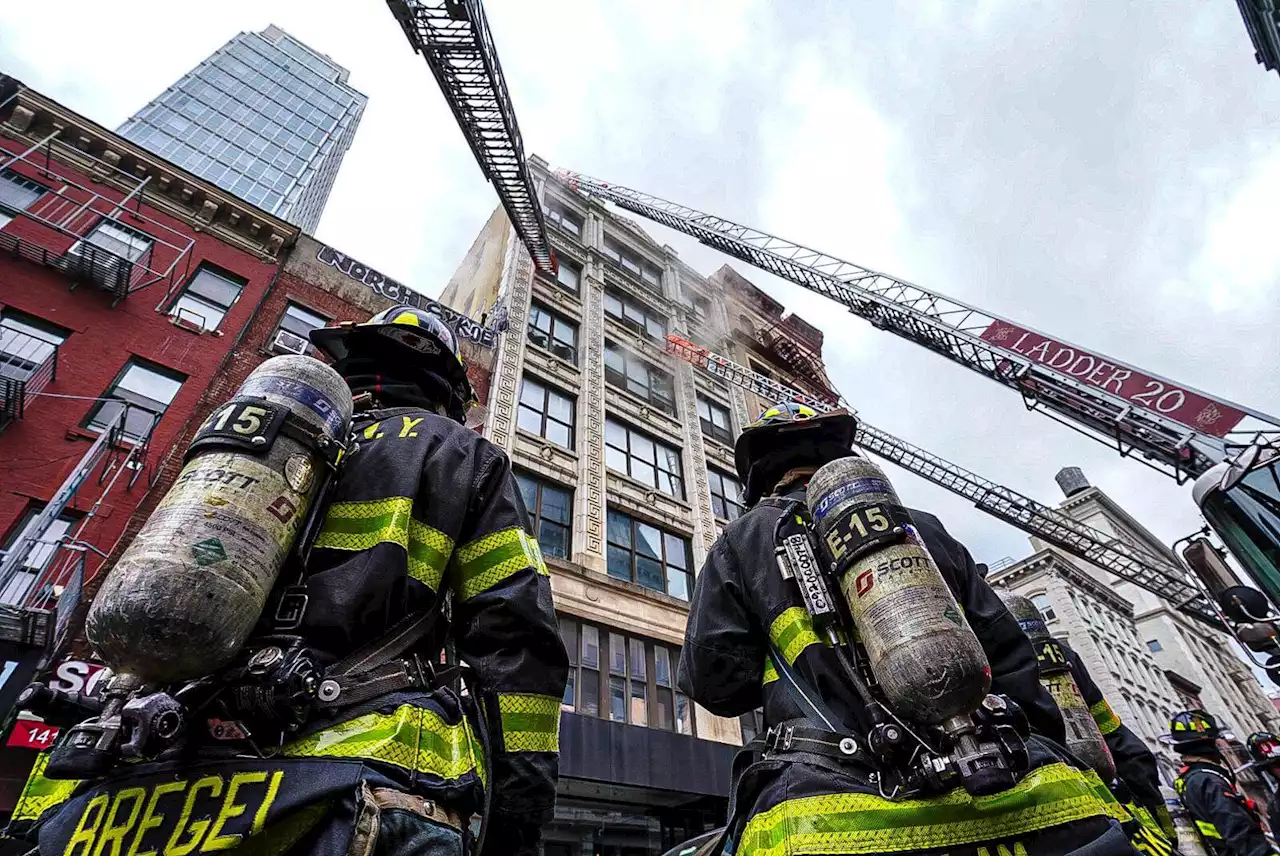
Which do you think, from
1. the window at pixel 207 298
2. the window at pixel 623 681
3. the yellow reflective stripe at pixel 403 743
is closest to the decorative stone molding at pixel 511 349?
the window at pixel 623 681

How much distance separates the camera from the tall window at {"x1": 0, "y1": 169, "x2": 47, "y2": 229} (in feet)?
37.6

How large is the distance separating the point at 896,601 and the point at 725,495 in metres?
17.2

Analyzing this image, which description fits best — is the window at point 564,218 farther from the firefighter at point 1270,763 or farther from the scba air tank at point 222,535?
the scba air tank at point 222,535

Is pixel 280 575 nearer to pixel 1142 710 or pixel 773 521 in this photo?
pixel 773 521

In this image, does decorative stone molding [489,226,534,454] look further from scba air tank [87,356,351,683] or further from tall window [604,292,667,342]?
scba air tank [87,356,351,683]

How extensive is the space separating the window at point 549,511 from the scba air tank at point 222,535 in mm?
11420

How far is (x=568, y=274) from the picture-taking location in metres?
20.9

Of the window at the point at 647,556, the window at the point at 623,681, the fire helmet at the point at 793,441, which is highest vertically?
the window at the point at 647,556

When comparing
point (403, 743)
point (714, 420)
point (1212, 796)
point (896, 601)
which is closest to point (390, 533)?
point (403, 743)

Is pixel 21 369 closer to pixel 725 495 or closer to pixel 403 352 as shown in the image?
pixel 403 352

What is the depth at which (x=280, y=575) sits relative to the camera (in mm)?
1863

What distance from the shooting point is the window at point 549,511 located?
13.5 metres

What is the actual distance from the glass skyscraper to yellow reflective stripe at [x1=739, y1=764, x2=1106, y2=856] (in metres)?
92.3

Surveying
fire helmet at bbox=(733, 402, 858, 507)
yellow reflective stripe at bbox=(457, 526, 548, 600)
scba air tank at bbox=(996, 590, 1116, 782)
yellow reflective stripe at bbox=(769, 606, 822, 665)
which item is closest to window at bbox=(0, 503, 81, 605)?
yellow reflective stripe at bbox=(457, 526, 548, 600)
